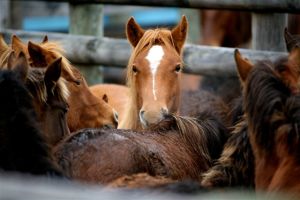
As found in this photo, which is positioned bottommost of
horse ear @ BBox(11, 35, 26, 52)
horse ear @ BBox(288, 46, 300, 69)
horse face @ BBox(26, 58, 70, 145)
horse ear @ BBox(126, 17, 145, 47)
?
horse face @ BBox(26, 58, 70, 145)

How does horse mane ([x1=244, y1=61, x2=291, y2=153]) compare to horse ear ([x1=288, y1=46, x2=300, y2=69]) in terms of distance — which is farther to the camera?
horse ear ([x1=288, y1=46, x2=300, y2=69])

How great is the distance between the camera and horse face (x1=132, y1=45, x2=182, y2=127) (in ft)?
18.4

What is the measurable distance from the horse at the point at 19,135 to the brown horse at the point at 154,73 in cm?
193

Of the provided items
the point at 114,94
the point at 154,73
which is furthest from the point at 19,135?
the point at 114,94

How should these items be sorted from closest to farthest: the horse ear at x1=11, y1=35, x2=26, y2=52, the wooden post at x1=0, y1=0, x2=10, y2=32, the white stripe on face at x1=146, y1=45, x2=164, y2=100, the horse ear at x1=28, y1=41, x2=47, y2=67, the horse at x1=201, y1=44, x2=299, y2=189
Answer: the horse at x1=201, y1=44, x2=299, y2=189 → the horse ear at x1=28, y1=41, x2=47, y2=67 → the horse ear at x1=11, y1=35, x2=26, y2=52 → the white stripe on face at x1=146, y1=45, x2=164, y2=100 → the wooden post at x1=0, y1=0, x2=10, y2=32

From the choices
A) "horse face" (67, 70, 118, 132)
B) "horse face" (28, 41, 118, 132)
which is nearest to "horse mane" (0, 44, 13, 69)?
"horse face" (28, 41, 118, 132)

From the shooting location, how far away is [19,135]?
3.41 m

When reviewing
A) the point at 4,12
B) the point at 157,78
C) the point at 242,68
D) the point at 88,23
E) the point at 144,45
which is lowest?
the point at 157,78

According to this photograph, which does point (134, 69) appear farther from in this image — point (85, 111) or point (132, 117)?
point (85, 111)

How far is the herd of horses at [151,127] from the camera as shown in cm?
341

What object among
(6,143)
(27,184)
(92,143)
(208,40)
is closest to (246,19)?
(208,40)

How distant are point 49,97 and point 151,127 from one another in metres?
0.68

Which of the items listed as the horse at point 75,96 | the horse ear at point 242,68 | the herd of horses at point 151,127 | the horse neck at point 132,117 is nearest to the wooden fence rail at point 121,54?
the herd of horses at point 151,127

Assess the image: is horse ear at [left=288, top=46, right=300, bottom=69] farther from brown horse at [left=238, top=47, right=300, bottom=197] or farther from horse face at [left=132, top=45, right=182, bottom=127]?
horse face at [left=132, top=45, right=182, bottom=127]
